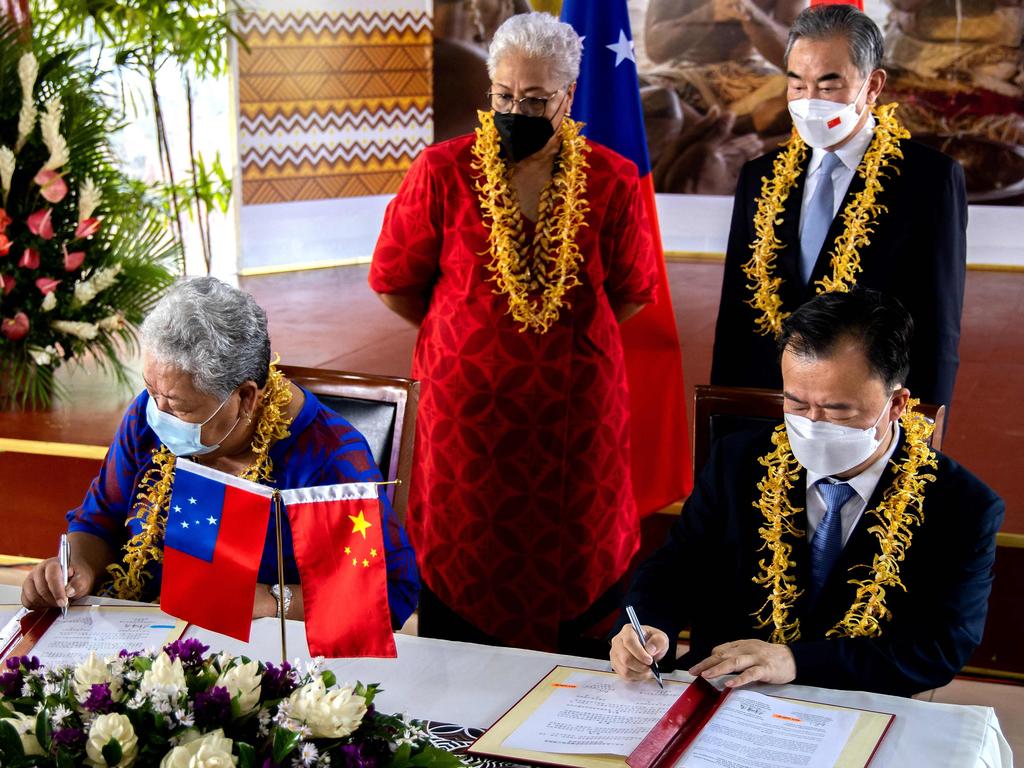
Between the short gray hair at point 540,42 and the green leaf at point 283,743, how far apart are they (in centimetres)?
179

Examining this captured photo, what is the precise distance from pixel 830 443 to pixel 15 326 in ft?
10.4

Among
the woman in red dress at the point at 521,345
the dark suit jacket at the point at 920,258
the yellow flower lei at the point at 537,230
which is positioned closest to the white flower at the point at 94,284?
the woman in red dress at the point at 521,345

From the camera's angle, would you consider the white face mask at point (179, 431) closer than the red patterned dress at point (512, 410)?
Yes

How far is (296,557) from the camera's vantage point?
199 cm

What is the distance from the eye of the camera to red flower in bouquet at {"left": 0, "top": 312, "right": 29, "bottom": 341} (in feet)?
14.3

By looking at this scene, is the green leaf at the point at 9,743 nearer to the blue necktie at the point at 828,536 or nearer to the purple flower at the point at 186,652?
the purple flower at the point at 186,652

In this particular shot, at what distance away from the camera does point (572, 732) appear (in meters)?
1.75

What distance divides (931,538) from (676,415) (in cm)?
175

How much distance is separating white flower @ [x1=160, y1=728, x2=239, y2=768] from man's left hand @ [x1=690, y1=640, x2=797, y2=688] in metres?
0.81

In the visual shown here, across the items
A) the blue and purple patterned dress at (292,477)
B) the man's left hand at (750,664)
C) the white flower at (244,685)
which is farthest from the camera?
the blue and purple patterned dress at (292,477)

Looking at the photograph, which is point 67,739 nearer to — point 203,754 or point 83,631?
point 203,754

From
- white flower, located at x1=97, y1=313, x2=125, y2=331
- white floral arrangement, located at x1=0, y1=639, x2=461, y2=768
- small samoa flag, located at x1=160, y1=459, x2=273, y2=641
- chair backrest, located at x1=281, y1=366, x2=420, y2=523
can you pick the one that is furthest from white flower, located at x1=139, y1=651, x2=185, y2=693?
white flower, located at x1=97, y1=313, x2=125, y2=331

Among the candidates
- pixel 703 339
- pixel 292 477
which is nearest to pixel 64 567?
pixel 292 477

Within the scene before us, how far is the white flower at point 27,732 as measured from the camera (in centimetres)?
134
